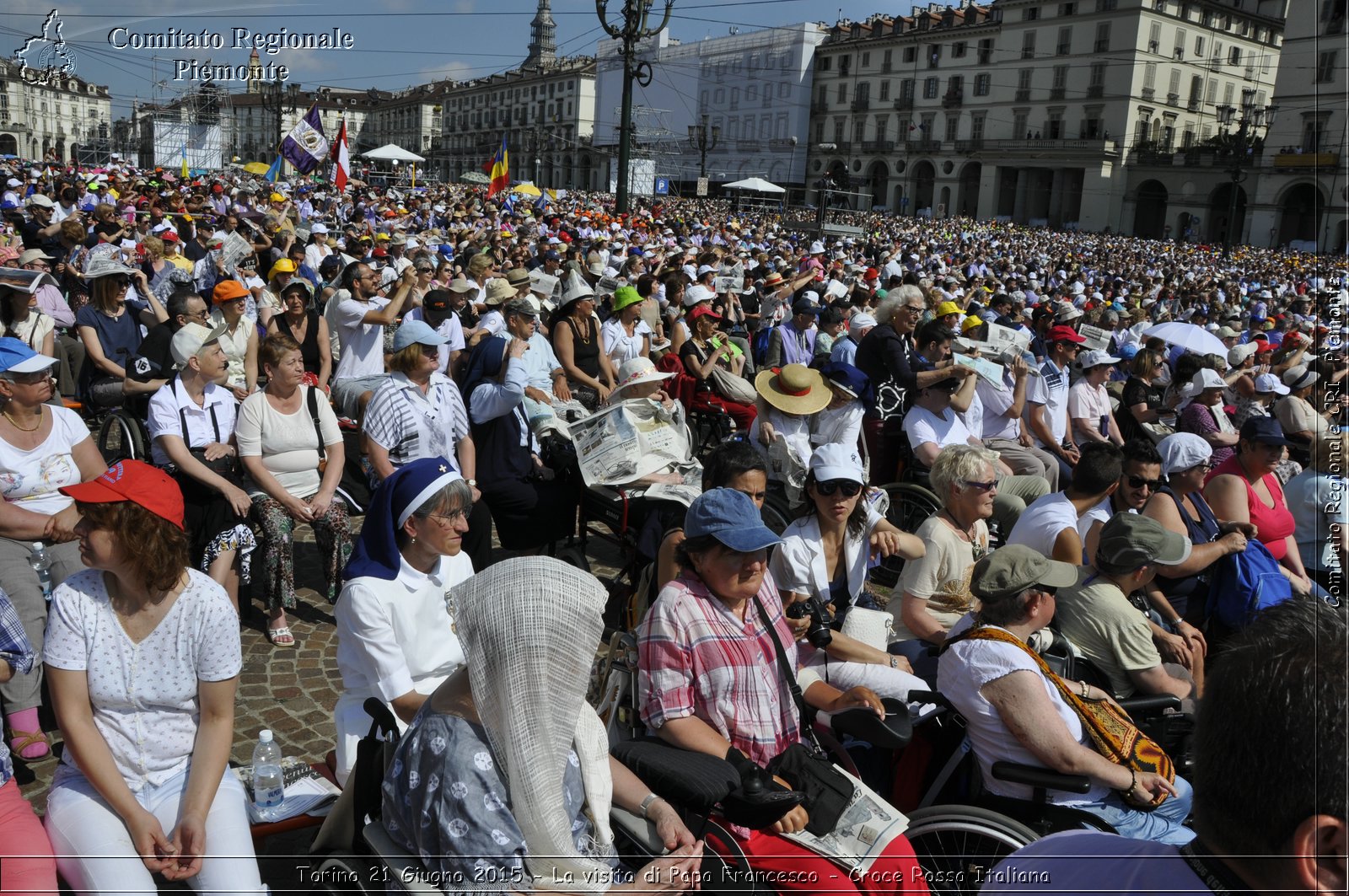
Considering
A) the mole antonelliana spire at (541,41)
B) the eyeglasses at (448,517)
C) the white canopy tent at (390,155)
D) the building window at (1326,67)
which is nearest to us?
the building window at (1326,67)

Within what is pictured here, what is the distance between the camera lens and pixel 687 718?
2.82 metres

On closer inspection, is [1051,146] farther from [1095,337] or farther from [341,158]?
[1095,337]

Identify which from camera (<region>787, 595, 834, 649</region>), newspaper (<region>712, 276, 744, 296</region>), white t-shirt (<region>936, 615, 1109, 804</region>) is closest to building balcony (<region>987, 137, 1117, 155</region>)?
newspaper (<region>712, 276, 744, 296</region>)

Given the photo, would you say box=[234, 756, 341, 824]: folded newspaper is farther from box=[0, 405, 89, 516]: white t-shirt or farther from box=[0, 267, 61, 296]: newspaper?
box=[0, 267, 61, 296]: newspaper

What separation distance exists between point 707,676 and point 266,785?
1.43 metres

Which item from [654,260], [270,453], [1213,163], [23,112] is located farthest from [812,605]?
[1213,163]

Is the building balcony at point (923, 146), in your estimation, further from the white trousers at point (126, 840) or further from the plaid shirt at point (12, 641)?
the white trousers at point (126, 840)

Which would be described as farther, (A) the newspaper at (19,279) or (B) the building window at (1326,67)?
(A) the newspaper at (19,279)

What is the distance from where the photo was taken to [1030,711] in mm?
2920

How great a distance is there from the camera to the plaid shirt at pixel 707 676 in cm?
286

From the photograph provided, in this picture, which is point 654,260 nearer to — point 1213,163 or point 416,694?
point 416,694

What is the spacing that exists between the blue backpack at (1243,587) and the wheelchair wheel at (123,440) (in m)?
5.75

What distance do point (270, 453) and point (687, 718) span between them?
320cm

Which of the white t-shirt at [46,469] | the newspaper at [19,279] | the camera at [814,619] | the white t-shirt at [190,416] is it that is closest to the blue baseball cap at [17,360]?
the white t-shirt at [46,469]
